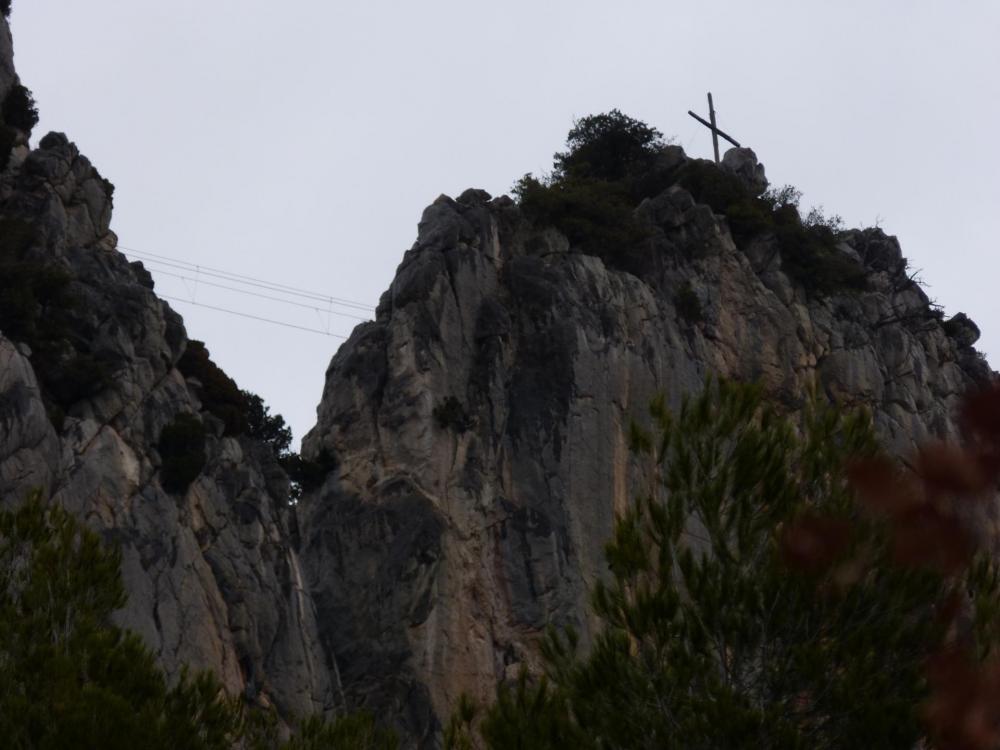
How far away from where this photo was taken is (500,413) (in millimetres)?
49250

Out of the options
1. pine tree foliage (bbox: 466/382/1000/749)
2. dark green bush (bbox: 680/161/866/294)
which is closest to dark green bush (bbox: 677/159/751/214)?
dark green bush (bbox: 680/161/866/294)

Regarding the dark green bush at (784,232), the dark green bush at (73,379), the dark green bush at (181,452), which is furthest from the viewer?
the dark green bush at (784,232)

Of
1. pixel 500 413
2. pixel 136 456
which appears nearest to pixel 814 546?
pixel 136 456

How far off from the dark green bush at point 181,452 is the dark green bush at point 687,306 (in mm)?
19343

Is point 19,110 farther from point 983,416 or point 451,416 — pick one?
point 983,416

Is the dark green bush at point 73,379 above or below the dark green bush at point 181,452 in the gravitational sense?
above

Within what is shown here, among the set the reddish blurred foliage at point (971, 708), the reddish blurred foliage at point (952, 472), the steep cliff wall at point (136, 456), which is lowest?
the reddish blurred foliage at point (971, 708)

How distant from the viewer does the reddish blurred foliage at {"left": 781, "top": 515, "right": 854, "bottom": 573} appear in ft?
70.9

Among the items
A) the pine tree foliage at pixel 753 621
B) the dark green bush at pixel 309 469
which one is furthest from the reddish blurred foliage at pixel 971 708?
the dark green bush at pixel 309 469

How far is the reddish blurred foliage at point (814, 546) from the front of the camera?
851 inches

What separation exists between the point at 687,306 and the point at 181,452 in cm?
2053

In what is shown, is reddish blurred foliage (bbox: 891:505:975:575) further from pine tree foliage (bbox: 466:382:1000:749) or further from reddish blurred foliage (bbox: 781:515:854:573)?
reddish blurred foliage (bbox: 781:515:854:573)

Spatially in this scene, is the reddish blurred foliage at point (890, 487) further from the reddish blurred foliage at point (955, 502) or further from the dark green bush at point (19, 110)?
the dark green bush at point (19, 110)

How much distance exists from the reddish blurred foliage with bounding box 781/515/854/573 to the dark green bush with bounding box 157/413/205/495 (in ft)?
71.8
